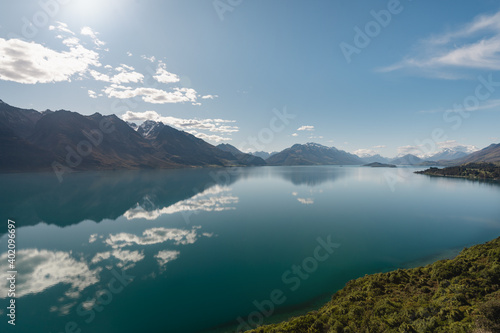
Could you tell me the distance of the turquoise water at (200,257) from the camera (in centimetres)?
2405

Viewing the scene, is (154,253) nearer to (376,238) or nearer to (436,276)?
(436,276)

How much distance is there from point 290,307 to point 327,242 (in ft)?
76.6

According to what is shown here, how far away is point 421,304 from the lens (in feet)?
65.2

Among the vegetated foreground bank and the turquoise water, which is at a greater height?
the vegetated foreground bank

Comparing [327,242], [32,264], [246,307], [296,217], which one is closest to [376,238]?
[327,242]

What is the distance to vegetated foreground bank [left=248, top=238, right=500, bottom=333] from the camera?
1562cm

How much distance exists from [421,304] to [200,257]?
32.3 meters

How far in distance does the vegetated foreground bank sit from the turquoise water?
6.45 meters

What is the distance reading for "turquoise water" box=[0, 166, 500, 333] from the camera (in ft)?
78.9

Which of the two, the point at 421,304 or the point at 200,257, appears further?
the point at 200,257

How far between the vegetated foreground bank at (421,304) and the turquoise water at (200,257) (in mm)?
6446

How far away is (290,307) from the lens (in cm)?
2567

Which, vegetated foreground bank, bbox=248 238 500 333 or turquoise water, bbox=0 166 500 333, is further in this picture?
turquoise water, bbox=0 166 500 333

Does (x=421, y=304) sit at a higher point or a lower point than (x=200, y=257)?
higher
